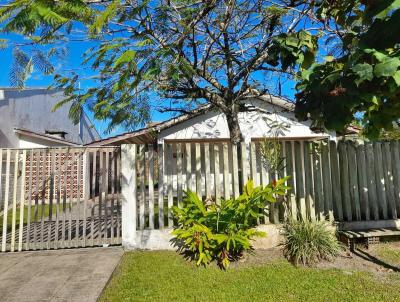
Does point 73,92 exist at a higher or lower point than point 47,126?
lower

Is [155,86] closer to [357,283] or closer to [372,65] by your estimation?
[372,65]

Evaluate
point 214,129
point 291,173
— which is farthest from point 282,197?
point 214,129

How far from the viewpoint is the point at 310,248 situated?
16.8 ft

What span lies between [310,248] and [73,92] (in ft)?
16.8

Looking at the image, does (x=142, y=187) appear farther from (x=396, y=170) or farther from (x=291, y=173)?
(x=396, y=170)

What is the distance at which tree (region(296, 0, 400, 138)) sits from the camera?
100 inches

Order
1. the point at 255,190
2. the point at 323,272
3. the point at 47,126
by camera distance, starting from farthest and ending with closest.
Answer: the point at 47,126 < the point at 255,190 < the point at 323,272

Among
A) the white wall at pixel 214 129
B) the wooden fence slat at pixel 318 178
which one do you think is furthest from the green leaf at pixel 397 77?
the white wall at pixel 214 129

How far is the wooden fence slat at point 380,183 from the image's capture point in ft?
20.5

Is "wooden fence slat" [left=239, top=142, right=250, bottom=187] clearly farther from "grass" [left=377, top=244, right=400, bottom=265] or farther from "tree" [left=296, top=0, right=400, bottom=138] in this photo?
"tree" [left=296, top=0, right=400, bottom=138]

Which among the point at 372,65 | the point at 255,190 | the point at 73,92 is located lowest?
the point at 255,190

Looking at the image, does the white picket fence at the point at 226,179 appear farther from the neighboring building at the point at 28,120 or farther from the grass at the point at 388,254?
the neighboring building at the point at 28,120

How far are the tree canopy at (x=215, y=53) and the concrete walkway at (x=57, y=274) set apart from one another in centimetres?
254

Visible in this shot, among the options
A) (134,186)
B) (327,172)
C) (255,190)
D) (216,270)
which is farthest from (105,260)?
(327,172)
